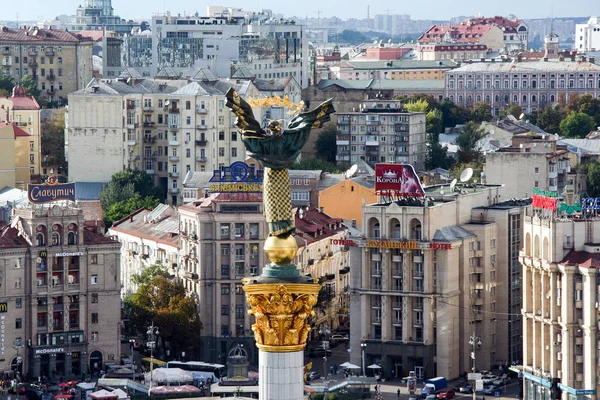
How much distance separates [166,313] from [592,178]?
65361 mm

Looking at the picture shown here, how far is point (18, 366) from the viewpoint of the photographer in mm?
116188

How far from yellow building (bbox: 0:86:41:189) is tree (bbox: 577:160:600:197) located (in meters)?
46.1

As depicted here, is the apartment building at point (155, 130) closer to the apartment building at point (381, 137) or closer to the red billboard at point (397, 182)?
the apartment building at point (381, 137)

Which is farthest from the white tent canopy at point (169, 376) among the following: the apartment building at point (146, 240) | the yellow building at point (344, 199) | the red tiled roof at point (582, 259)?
the yellow building at point (344, 199)

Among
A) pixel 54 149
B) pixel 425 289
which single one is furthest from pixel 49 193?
pixel 54 149

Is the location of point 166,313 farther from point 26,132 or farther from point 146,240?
point 26,132

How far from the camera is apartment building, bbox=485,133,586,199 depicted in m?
155

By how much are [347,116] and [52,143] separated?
27.1 metres

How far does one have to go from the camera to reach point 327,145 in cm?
19862

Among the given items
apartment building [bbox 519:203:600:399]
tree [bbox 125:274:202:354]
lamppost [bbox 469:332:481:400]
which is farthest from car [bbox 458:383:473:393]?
tree [bbox 125:274:202:354]

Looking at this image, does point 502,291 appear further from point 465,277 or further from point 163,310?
point 163,310

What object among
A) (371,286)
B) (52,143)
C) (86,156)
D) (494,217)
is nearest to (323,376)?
(371,286)

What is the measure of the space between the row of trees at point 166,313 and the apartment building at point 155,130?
54.1 metres

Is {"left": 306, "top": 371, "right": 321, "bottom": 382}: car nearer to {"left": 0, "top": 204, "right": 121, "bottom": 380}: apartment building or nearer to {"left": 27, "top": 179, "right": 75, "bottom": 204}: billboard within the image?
{"left": 0, "top": 204, "right": 121, "bottom": 380}: apartment building
